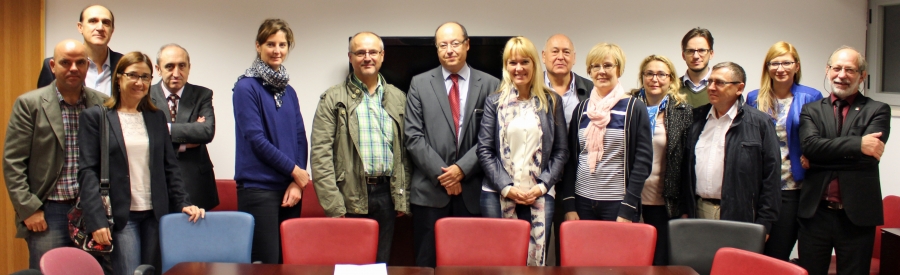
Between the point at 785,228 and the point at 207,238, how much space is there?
291cm

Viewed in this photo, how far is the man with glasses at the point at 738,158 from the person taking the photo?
3008 mm

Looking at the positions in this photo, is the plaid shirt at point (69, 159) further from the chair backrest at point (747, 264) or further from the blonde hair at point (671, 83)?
the blonde hair at point (671, 83)

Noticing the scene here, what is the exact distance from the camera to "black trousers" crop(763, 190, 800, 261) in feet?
10.7

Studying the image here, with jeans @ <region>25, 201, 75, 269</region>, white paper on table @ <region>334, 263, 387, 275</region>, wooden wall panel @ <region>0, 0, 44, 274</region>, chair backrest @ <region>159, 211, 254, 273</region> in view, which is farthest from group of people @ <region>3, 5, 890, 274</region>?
wooden wall panel @ <region>0, 0, 44, 274</region>

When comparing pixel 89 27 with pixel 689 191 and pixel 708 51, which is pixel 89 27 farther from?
pixel 708 51

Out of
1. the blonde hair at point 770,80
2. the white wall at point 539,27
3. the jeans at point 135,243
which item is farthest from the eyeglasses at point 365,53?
the blonde hair at point 770,80

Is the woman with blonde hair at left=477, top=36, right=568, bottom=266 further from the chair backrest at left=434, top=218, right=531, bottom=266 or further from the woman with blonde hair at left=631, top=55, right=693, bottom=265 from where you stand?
the woman with blonde hair at left=631, top=55, right=693, bottom=265

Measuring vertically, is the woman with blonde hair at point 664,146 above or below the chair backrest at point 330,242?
above

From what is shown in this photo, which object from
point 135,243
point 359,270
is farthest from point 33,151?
point 359,270

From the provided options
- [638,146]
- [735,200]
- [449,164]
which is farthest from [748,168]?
[449,164]

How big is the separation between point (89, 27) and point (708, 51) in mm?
3514

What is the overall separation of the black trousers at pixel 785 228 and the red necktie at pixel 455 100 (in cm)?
174

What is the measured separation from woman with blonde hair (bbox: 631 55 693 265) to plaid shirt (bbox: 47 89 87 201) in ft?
9.19

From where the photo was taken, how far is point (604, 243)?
2576 millimetres
